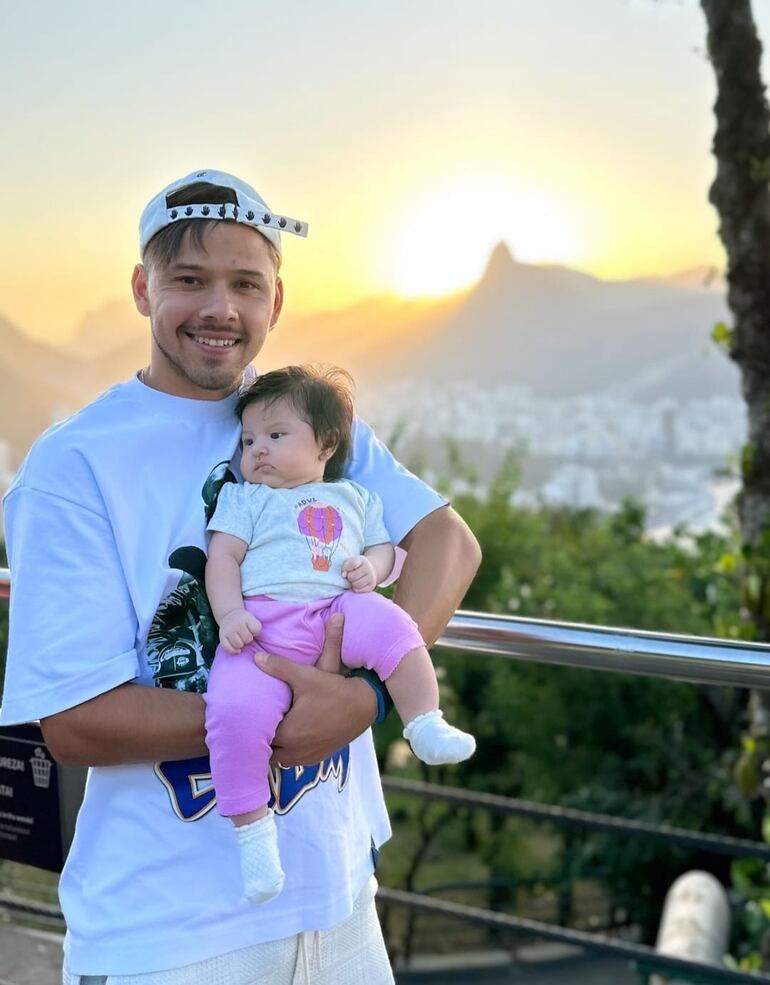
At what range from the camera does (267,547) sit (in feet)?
4.32

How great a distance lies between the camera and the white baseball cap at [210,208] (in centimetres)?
136

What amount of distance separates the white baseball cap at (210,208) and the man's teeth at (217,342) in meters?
0.13

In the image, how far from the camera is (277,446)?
4.44ft

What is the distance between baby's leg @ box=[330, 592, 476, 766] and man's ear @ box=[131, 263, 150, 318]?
17.3 inches

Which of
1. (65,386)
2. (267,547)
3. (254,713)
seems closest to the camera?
(254,713)

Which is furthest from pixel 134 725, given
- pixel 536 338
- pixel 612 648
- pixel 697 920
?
pixel 536 338

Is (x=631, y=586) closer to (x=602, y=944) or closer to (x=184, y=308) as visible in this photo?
(x=602, y=944)

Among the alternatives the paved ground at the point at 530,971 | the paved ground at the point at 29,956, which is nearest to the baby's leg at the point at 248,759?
the paved ground at the point at 29,956

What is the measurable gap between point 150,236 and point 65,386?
2138 centimetres

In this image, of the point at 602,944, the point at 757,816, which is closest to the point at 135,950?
the point at 602,944

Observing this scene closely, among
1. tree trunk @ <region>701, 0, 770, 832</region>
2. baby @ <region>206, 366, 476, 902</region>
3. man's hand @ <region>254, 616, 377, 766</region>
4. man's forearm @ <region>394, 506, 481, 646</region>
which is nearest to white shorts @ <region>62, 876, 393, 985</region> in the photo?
baby @ <region>206, 366, 476, 902</region>

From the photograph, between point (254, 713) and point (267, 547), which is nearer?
point (254, 713)

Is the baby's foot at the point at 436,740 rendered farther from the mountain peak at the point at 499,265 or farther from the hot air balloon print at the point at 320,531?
the mountain peak at the point at 499,265

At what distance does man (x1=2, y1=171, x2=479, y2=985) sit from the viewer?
123cm
